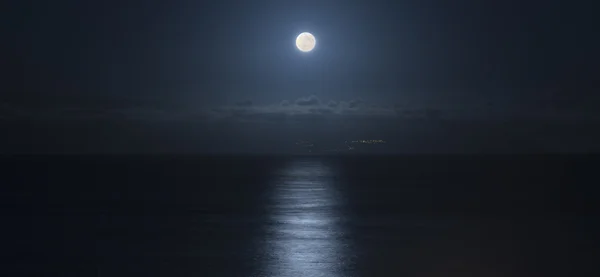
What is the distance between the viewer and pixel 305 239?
2100 cm

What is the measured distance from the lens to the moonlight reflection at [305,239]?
53.8ft

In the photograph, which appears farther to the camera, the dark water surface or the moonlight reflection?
the dark water surface

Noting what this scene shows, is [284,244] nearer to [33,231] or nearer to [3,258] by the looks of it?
[3,258]

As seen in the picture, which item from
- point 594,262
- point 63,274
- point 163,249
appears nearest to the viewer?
point 63,274

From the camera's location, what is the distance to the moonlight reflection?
1639 cm

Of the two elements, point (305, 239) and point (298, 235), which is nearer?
point (305, 239)

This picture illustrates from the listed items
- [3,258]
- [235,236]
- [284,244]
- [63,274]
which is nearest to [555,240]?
[284,244]

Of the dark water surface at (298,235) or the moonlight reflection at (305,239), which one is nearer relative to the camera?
the moonlight reflection at (305,239)

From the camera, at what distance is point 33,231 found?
2338 centimetres

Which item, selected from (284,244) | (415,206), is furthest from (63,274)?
(415,206)

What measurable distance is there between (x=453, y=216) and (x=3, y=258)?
61.7ft

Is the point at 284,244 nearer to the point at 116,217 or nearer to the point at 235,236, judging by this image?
the point at 235,236

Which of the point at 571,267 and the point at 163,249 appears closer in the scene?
the point at 571,267

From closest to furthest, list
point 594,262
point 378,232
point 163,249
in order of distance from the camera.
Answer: point 594,262
point 163,249
point 378,232
